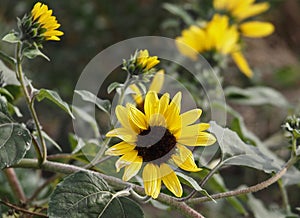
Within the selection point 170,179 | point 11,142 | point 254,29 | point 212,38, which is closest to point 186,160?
point 170,179

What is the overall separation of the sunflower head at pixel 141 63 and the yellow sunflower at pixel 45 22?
0.07m

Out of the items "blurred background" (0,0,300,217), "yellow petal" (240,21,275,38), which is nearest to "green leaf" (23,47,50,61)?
"yellow petal" (240,21,275,38)

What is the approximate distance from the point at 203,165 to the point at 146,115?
132 mm

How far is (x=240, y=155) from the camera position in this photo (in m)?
0.61

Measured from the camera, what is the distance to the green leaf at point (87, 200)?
1.60 ft

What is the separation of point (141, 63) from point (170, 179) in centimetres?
11

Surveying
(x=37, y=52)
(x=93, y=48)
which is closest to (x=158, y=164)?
(x=37, y=52)

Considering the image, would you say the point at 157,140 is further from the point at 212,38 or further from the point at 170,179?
the point at 212,38

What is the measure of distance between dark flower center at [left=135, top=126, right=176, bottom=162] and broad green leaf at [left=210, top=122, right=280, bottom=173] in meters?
0.09

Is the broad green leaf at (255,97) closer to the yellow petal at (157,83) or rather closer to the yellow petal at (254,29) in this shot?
the yellow petal at (254,29)

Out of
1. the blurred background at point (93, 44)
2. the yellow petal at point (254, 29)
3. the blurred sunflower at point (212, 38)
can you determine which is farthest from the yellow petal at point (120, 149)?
the blurred background at point (93, 44)

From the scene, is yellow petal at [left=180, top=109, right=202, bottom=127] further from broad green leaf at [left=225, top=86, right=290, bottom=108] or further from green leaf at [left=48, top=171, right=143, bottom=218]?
broad green leaf at [left=225, top=86, right=290, bottom=108]

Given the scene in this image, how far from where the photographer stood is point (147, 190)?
1.65ft

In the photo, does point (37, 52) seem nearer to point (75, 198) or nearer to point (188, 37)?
point (75, 198)
